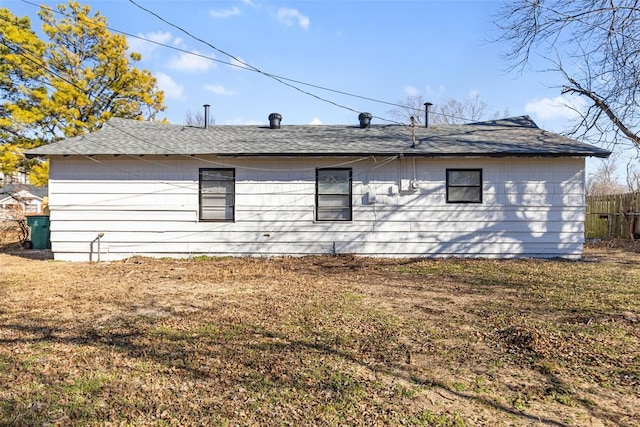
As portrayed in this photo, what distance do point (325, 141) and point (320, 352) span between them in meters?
7.30

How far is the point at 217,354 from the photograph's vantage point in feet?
11.4

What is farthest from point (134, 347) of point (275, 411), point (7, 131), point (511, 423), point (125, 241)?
point (7, 131)

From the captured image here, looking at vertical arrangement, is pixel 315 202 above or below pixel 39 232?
above

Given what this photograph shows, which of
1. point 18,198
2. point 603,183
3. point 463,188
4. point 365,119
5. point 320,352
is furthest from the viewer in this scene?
point 603,183

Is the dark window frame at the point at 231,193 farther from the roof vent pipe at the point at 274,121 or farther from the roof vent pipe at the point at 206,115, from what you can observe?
the roof vent pipe at the point at 274,121

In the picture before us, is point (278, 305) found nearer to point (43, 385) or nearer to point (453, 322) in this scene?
point (453, 322)

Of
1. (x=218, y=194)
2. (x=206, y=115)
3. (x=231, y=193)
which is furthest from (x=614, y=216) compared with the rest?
(x=206, y=115)

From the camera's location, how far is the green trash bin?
37.7 ft

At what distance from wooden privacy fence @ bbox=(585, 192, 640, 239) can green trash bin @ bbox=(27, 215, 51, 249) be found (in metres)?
18.9

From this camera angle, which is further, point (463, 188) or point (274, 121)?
point (274, 121)

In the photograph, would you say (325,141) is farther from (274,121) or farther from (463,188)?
(463,188)

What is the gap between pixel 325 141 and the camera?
10.1 meters

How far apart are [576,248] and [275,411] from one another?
9.44 m

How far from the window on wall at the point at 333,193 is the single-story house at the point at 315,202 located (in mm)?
25
